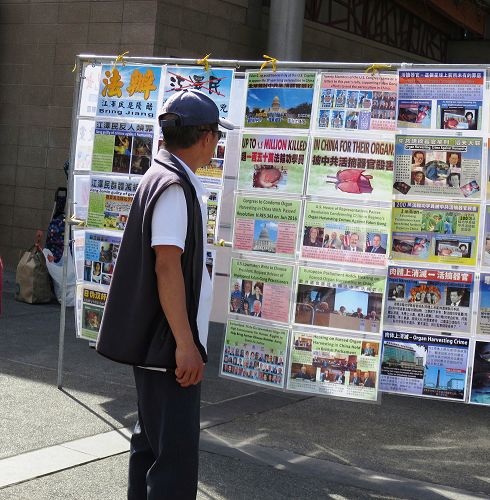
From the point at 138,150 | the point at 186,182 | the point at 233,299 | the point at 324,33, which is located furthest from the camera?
the point at 324,33

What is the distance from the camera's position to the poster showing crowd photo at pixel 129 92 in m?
6.48

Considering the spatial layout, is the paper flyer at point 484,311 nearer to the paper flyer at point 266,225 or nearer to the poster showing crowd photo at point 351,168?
the poster showing crowd photo at point 351,168

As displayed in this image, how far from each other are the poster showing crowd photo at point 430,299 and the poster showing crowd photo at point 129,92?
2064mm

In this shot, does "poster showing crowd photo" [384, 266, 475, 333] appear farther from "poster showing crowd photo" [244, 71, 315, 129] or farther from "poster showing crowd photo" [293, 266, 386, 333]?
"poster showing crowd photo" [244, 71, 315, 129]

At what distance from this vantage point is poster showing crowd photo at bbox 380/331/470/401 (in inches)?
220

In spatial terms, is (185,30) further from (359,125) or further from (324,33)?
(359,125)

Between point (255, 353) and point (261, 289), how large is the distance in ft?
1.36

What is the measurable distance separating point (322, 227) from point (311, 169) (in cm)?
37

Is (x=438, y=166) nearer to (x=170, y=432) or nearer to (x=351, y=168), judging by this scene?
(x=351, y=168)

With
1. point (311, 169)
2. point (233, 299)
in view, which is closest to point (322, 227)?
point (311, 169)

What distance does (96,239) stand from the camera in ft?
22.3

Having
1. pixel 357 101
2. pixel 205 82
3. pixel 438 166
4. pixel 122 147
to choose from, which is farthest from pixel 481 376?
pixel 122 147

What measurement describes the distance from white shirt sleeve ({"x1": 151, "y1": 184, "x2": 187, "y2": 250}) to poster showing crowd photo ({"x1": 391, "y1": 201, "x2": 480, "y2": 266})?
252 cm

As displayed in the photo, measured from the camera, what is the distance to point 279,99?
19.5 ft
